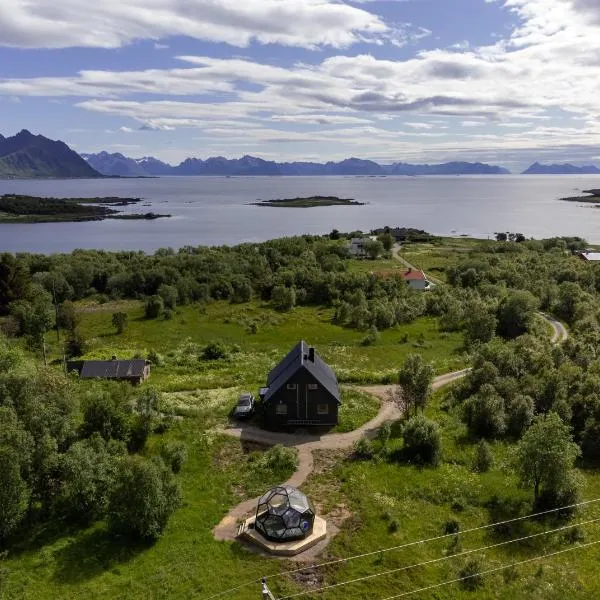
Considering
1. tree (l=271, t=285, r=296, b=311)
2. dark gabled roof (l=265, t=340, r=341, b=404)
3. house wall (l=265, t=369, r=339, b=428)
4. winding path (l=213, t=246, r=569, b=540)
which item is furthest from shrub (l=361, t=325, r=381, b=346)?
house wall (l=265, t=369, r=339, b=428)

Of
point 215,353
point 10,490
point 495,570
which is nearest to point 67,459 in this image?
point 10,490

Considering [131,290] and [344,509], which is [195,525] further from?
[131,290]

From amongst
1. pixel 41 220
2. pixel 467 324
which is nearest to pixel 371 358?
pixel 467 324

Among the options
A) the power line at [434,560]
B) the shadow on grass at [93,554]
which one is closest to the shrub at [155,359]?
the shadow on grass at [93,554]

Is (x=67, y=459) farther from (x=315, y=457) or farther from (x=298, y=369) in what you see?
(x=298, y=369)

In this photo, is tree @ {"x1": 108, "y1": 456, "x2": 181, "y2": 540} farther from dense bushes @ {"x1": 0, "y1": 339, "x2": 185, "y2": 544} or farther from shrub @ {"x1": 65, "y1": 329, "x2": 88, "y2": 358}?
shrub @ {"x1": 65, "y1": 329, "x2": 88, "y2": 358}
